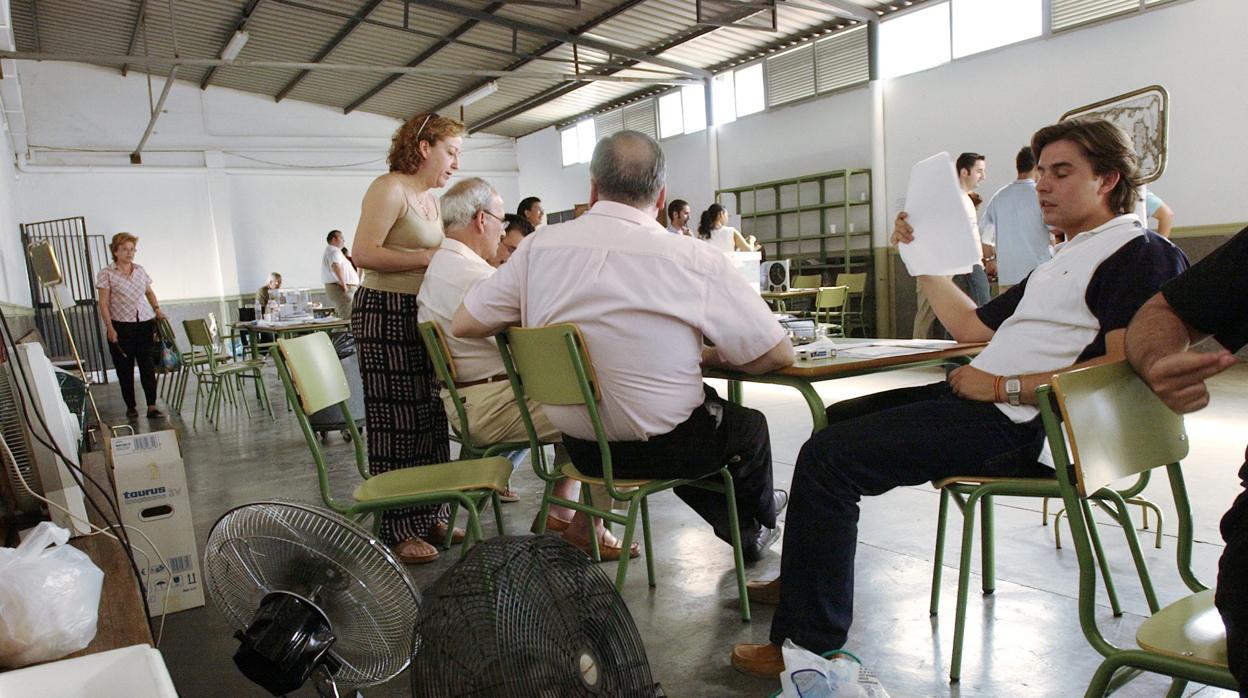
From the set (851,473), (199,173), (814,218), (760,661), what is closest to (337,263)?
(814,218)

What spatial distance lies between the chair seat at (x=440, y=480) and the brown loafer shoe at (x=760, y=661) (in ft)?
2.19

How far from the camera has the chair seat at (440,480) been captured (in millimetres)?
1960

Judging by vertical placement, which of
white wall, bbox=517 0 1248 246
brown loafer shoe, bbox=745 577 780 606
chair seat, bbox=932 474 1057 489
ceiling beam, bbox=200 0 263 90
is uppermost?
ceiling beam, bbox=200 0 263 90

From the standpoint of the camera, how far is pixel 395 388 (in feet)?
8.89

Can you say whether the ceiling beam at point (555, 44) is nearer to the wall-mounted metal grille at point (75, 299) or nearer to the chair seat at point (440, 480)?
the wall-mounted metal grille at point (75, 299)

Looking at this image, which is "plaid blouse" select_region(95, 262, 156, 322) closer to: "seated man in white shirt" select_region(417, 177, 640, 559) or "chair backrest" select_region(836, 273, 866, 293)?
"seated man in white shirt" select_region(417, 177, 640, 559)

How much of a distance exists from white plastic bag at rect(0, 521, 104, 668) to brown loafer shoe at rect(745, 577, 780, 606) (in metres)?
1.50

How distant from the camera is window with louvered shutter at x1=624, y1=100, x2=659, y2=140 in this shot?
12547 millimetres

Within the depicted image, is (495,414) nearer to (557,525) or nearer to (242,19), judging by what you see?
(557,525)

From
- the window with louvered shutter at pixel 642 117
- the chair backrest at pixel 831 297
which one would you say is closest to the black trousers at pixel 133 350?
the chair backrest at pixel 831 297

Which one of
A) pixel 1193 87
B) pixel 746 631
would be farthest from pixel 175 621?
pixel 1193 87

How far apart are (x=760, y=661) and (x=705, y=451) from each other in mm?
467

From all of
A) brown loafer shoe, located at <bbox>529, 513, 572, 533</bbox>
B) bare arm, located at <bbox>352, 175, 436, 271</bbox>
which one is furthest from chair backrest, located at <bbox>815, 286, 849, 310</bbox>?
bare arm, located at <bbox>352, 175, 436, 271</bbox>

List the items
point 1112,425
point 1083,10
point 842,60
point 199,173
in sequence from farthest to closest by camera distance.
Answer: point 199,173 < point 842,60 < point 1083,10 < point 1112,425
